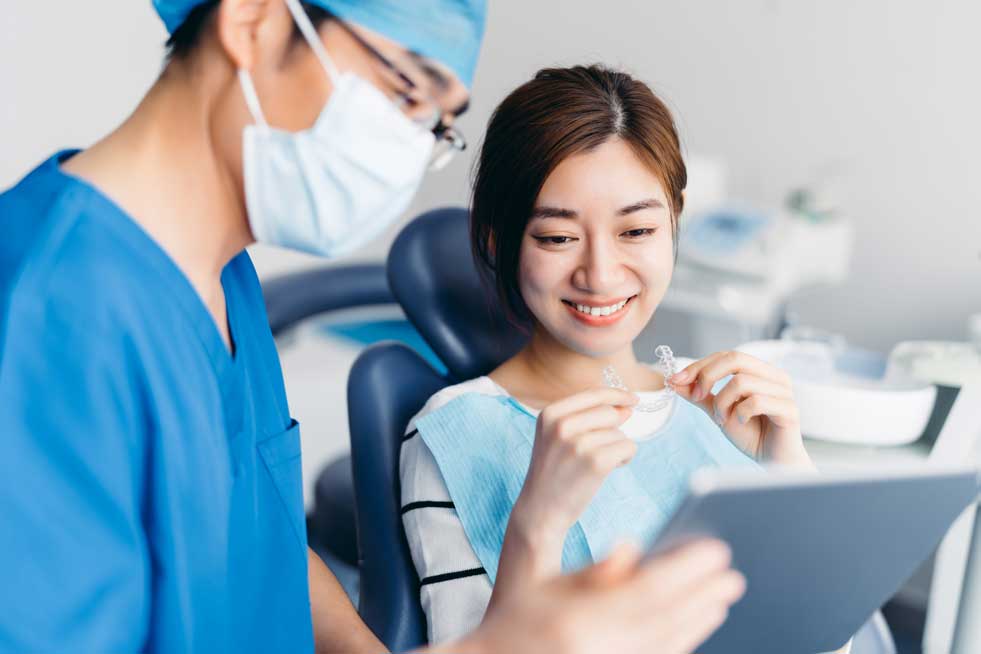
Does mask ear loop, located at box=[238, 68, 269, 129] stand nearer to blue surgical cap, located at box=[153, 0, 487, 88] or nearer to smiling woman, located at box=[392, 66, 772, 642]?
blue surgical cap, located at box=[153, 0, 487, 88]

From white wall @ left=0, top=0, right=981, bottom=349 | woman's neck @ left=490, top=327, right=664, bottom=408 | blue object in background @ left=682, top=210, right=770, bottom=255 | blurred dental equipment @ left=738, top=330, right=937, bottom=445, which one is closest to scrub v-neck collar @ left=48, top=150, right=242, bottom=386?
woman's neck @ left=490, top=327, right=664, bottom=408

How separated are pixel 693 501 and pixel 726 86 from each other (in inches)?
91.8

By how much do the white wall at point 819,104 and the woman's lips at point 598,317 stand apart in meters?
1.57

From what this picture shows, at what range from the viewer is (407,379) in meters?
1.37

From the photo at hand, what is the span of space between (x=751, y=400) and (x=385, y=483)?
51cm

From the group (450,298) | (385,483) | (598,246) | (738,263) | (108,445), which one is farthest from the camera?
(738,263)

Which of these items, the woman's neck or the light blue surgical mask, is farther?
the woman's neck

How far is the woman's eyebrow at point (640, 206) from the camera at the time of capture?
1189mm

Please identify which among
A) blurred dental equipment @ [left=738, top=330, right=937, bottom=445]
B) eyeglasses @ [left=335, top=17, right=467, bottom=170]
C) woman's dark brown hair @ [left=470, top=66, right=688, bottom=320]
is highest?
eyeglasses @ [left=335, top=17, right=467, bottom=170]

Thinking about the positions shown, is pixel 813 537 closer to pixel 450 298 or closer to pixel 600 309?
pixel 600 309

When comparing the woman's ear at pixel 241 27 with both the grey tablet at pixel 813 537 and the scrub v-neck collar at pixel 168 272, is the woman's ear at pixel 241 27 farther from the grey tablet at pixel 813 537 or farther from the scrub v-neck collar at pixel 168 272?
the grey tablet at pixel 813 537

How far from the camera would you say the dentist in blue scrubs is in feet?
2.27

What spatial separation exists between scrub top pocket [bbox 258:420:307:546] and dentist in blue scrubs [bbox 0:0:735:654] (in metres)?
0.06

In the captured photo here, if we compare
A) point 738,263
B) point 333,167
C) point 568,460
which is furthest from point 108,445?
point 738,263
